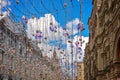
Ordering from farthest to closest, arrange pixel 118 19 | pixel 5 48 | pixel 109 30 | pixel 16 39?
A: pixel 16 39, pixel 5 48, pixel 109 30, pixel 118 19

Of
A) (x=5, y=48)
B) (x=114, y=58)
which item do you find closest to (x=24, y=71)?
(x=5, y=48)

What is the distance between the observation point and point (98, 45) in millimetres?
32531

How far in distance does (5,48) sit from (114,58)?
29.3 meters

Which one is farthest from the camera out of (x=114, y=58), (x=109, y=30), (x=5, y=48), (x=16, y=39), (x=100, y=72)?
(x=16, y=39)

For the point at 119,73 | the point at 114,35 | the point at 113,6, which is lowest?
the point at 119,73

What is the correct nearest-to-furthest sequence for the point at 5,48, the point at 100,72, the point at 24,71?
1. the point at 100,72
2. the point at 24,71
3. the point at 5,48

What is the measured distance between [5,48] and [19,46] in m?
9.14

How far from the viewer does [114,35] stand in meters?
23.6

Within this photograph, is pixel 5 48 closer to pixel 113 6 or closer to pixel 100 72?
pixel 100 72

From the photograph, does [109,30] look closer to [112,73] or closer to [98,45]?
[112,73]

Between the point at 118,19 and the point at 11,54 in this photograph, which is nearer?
the point at 118,19

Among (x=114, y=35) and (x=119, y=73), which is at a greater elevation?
(x=114, y=35)

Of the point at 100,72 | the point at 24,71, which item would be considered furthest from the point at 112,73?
the point at 24,71

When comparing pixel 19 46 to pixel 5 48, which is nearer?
pixel 5 48
